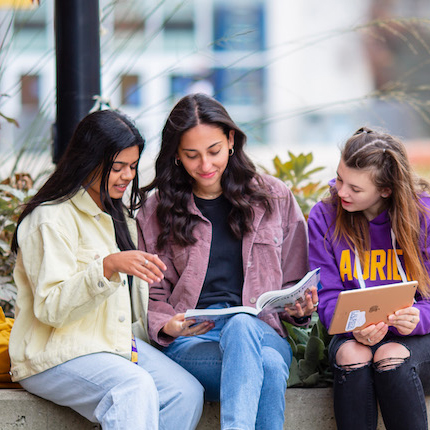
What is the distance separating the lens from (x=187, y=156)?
2.39m

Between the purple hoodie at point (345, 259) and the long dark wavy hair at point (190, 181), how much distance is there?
216 millimetres

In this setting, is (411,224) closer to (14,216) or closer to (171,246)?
(171,246)

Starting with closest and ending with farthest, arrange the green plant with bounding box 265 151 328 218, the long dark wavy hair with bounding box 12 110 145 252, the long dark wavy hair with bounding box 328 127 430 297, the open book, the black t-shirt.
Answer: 1. the open book
2. the long dark wavy hair with bounding box 12 110 145 252
3. the long dark wavy hair with bounding box 328 127 430 297
4. the black t-shirt
5. the green plant with bounding box 265 151 328 218

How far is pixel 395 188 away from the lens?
229 centimetres

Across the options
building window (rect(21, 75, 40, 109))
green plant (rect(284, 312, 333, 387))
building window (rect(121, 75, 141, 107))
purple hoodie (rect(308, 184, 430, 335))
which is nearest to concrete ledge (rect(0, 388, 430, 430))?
green plant (rect(284, 312, 333, 387))

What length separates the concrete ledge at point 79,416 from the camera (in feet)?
7.18

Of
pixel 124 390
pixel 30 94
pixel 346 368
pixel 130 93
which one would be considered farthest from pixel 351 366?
pixel 30 94

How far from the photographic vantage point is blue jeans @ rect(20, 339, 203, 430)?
1.90 m

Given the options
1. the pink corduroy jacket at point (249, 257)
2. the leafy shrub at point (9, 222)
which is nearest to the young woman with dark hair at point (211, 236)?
the pink corduroy jacket at point (249, 257)

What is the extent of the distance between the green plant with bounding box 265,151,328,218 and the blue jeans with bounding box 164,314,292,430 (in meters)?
0.95

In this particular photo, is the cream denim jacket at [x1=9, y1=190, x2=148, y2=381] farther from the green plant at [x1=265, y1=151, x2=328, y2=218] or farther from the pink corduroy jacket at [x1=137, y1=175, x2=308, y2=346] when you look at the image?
the green plant at [x1=265, y1=151, x2=328, y2=218]

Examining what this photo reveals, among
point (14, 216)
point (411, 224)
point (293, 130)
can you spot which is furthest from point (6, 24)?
point (293, 130)

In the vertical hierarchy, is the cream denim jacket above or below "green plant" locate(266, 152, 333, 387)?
above

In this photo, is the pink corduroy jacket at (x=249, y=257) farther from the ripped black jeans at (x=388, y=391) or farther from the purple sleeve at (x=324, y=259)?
the ripped black jeans at (x=388, y=391)
